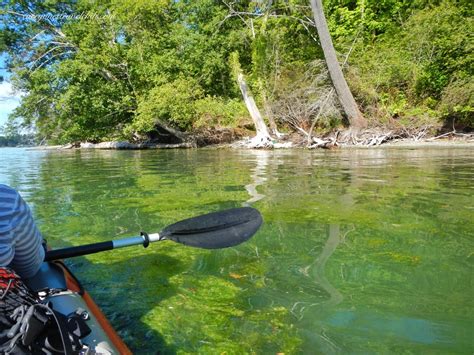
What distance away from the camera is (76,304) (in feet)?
5.57

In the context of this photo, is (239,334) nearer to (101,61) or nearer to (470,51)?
(470,51)

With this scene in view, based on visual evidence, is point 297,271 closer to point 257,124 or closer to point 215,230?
point 215,230

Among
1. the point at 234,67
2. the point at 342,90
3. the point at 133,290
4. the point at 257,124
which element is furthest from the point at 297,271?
the point at 234,67

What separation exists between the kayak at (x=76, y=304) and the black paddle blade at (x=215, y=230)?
0.84 metres

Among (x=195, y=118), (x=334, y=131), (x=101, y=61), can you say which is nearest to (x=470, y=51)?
(x=334, y=131)

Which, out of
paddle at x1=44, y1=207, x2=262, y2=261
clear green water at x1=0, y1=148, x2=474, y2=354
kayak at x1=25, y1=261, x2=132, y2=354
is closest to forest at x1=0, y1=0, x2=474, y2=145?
clear green water at x1=0, y1=148, x2=474, y2=354

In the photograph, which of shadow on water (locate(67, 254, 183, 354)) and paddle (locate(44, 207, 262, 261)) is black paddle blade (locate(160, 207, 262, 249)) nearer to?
paddle (locate(44, 207, 262, 261))

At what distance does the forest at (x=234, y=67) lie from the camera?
42.7 feet

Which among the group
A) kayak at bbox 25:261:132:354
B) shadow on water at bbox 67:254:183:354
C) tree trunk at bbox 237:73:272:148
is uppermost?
tree trunk at bbox 237:73:272:148

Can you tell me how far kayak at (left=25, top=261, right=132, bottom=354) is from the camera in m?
1.43

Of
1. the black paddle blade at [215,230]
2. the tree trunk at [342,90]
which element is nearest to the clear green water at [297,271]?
the black paddle blade at [215,230]

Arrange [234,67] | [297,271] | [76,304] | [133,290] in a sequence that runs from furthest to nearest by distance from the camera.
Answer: [234,67] → [297,271] → [133,290] → [76,304]

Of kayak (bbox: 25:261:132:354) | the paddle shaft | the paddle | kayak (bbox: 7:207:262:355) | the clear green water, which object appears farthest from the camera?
the paddle

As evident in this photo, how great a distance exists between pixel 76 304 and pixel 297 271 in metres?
1.51
